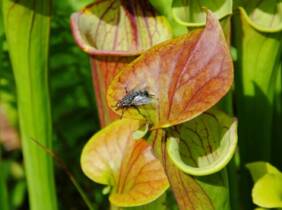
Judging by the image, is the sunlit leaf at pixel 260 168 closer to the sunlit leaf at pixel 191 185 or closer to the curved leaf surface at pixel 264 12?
the sunlit leaf at pixel 191 185

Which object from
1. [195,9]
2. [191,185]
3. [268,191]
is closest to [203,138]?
[191,185]

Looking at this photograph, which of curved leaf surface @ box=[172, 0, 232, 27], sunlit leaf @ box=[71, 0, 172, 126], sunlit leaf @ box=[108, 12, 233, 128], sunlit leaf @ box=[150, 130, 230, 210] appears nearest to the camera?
sunlit leaf @ box=[108, 12, 233, 128]

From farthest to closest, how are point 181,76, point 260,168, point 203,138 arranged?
point 260,168 → point 203,138 → point 181,76

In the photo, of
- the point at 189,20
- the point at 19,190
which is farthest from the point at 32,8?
the point at 19,190

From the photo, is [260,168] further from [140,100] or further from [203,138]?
[140,100]

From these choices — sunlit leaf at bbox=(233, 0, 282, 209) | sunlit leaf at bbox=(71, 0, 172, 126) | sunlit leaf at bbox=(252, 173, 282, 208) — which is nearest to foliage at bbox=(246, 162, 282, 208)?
sunlit leaf at bbox=(252, 173, 282, 208)

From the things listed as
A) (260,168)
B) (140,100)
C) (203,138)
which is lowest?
(260,168)

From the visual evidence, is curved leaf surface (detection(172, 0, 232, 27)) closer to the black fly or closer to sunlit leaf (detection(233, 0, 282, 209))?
sunlit leaf (detection(233, 0, 282, 209))

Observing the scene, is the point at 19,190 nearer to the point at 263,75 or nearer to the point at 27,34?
the point at 27,34
